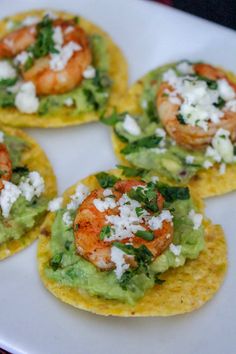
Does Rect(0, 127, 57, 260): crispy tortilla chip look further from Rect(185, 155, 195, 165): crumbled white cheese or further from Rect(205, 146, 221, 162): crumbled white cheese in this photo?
Rect(205, 146, 221, 162): crumbled white cheese

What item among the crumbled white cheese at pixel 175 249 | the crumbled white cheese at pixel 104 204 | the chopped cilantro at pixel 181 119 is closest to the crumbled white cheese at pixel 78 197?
the crumbled white cheese at pixel 104 204

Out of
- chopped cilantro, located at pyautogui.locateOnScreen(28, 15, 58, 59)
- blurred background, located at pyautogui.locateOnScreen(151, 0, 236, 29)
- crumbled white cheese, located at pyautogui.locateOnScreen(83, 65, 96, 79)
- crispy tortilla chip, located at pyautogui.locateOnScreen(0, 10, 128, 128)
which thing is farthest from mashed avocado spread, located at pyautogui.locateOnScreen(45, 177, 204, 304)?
blurred background, located at pyautogui.locateOnScreen(151, 0, 236, 29)

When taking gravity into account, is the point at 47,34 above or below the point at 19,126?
above

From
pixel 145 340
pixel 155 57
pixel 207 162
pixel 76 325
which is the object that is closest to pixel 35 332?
pixel 76 325

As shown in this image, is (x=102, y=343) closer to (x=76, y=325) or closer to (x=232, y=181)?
(x=76, y=325)

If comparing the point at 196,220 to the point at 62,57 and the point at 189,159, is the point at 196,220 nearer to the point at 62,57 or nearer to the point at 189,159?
the point at 189,159

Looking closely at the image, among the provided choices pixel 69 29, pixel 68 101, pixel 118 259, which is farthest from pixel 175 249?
pixel 69 29
